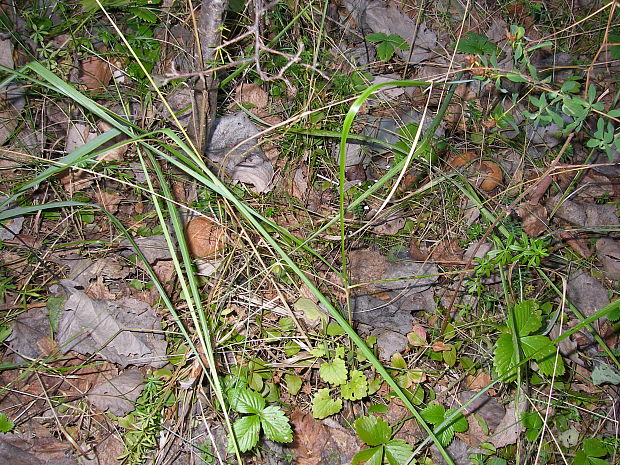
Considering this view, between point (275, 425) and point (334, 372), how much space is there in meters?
0.30

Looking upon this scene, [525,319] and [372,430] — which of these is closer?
[372,430]

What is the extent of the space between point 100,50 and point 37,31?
0.29 meters

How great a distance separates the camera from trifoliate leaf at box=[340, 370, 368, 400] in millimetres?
1763

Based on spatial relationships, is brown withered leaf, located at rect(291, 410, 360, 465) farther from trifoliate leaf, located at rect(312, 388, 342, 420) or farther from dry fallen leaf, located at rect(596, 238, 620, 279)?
dry fallen leaf, located at rect(596, 238, 620, 279)

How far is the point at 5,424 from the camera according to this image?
1606mm

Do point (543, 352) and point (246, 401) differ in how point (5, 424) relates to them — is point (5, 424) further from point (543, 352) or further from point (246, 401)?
point (543, 352)

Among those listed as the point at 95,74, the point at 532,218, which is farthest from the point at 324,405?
the point at 95,74

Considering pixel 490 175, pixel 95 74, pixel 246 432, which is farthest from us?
pixel 490 175

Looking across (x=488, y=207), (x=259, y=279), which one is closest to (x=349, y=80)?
(x=488, y=207)

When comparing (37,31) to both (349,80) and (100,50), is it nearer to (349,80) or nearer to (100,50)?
(100,50)

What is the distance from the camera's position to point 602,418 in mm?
1997

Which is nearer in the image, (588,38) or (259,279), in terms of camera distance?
(259,279)

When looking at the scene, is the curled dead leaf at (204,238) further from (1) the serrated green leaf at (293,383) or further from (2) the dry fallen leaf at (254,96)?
(2) the dry fallen leaf at (254,96)

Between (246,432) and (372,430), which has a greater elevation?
(246,432)
